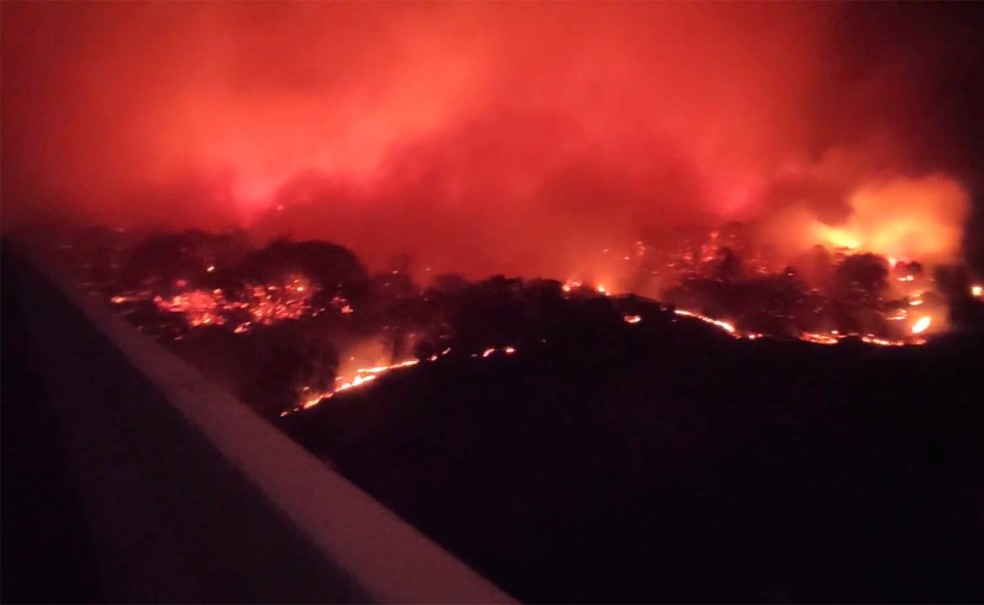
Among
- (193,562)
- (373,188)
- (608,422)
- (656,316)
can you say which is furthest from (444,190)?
(193,562)

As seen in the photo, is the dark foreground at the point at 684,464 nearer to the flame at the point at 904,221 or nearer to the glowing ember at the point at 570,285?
the glowing ember at the point at 570,285

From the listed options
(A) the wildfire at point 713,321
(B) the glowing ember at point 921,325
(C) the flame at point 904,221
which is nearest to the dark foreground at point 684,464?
(A) the wildfire at point 713,321

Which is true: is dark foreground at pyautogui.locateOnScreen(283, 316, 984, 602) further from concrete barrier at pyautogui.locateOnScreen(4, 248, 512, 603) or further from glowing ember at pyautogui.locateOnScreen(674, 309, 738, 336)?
concrete barrier at pyautogui.locateOnScreen(4, 248, 512, 603)

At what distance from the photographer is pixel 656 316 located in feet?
12.9

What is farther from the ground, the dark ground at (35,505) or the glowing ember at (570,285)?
the glowing ember at (570,285)

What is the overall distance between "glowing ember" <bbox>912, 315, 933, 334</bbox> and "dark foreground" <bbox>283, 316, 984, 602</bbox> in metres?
0.45

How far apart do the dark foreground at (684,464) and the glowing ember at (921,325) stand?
1.46ft

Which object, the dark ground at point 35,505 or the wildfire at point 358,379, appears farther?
the wildfire at point 358,379

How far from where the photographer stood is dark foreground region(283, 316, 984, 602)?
7.02ft

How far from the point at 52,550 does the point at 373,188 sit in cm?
403

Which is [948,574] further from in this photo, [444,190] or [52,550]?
[444,190]

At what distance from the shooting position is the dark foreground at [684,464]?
214cm

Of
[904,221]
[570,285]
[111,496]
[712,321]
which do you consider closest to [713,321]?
[712,321]

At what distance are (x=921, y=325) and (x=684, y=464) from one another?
2362mm
